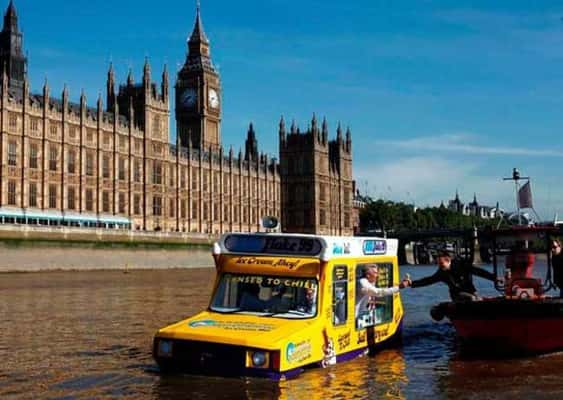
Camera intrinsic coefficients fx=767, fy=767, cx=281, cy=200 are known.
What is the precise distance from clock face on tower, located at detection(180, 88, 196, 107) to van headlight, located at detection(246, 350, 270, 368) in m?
116

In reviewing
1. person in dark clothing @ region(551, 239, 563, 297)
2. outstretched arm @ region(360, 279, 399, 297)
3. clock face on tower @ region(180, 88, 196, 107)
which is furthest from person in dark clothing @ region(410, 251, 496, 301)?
clock face on tower @ region(180, 88, 196, 107)

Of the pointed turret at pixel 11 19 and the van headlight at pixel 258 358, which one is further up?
the pointed turret at pixel 11 19

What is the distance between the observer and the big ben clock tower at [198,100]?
125 m

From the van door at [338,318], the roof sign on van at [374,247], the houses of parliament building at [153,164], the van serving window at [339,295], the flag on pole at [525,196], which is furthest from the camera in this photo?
the houses of parliament building at [153,164]

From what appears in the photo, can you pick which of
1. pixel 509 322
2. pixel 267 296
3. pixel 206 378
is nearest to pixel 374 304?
pixel 509 322

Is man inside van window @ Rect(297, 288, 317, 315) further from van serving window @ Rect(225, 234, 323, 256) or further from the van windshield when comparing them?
van serving window @ Rect(225, 234, 323, 256)

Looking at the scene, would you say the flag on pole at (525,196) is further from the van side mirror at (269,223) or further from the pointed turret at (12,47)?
the pointed turret at (12,47)

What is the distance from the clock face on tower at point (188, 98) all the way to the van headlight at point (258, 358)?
116215mm

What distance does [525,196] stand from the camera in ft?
63.7

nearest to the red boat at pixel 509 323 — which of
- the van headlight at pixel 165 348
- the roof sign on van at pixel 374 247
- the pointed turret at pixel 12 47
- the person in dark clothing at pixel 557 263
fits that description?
the person in dark clothing at pixel 557 263

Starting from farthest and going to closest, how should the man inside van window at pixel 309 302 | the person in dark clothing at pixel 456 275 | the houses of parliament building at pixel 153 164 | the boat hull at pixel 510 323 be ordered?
the houses of parliament building at pixel 153 164 → the person in dark clothing at pixel 456 275 → the boat hull at pixel 510 323 → the man inside van window at pixel 309 302

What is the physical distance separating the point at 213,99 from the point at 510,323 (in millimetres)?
115280

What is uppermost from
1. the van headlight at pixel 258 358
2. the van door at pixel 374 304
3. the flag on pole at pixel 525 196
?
the flag on pole at pixel 525 196

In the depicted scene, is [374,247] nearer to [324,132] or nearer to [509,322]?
[509,322]
